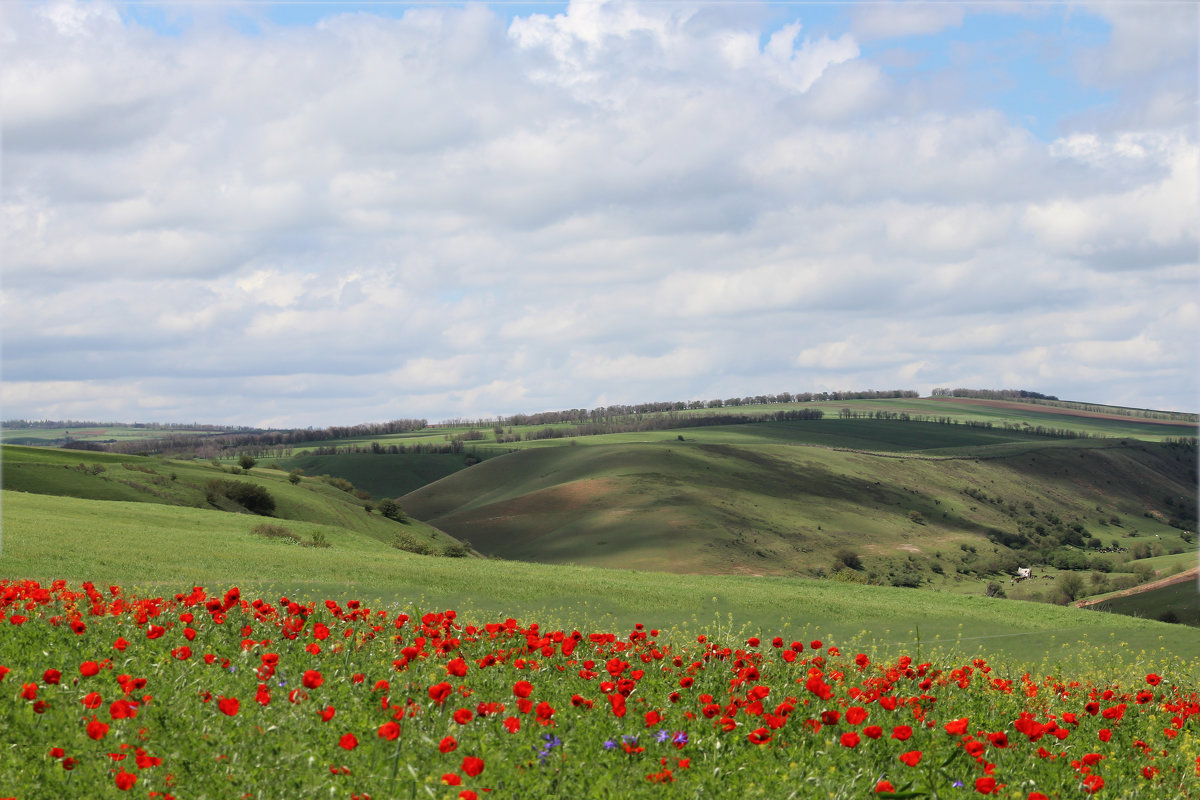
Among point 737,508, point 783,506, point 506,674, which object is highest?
point 506,674

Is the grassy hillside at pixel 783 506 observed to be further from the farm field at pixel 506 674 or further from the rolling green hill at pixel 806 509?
the farm field at pixel 506 674

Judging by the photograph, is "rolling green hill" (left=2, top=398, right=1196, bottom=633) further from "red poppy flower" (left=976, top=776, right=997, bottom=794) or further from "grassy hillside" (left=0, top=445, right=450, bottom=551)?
"red poppy flower" (left=976, top=776, right=997, bottom=794)

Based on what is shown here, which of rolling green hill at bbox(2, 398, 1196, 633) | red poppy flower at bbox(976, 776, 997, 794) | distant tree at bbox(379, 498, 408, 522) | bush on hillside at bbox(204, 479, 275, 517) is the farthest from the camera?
distant tree at bbox(379, 498, 408, 522)

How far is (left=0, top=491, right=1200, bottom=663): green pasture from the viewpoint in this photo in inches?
1011

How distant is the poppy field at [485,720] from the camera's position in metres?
6.35

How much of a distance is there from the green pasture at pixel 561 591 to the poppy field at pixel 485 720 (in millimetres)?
11521

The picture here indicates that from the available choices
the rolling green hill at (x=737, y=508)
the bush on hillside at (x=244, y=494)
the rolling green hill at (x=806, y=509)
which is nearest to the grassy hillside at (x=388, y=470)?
the rolling green hill at (x=737, y=508)

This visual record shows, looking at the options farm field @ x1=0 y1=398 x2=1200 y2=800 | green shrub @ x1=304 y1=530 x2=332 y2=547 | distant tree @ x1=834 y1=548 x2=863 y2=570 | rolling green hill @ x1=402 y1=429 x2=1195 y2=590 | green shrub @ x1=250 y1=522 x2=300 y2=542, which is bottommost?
distant tree @ x1=834 y1=548 x2=863 y2=570

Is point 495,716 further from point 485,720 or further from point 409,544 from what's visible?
point 409,544

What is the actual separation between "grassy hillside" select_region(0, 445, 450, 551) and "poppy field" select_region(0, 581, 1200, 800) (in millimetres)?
41384

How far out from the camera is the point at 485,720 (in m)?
7.40

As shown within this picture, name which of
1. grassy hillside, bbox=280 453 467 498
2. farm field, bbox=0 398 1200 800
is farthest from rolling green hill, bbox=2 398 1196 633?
farm field, bbox=0 398 1200 800

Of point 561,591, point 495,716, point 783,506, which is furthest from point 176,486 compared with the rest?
point 783,506

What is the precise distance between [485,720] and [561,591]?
A: 23.6 m
